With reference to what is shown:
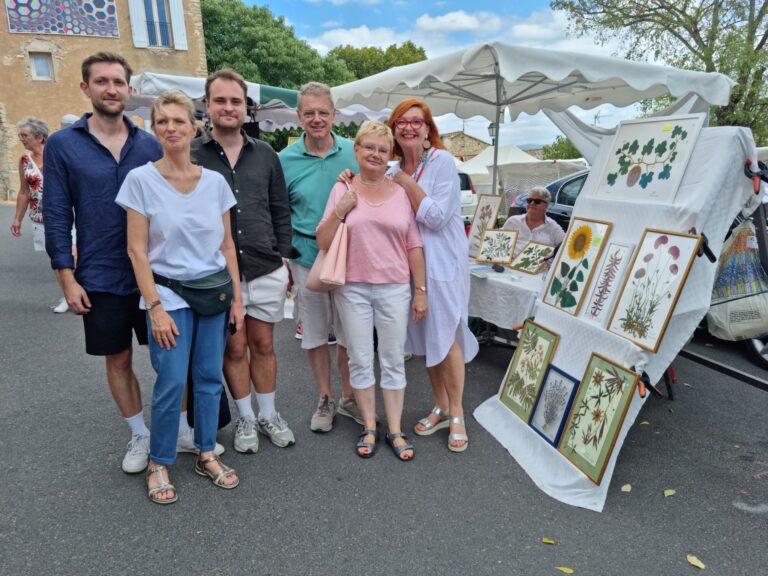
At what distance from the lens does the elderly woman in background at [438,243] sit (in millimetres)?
2518

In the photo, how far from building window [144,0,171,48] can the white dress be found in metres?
20.1

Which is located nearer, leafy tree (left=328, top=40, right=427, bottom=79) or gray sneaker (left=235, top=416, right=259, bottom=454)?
gray sneaker (left=235, top=416, right=259, bottom=454)

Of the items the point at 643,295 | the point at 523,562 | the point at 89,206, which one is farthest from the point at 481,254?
the point at 89,206

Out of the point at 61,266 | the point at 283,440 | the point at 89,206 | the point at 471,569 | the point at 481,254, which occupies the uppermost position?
the point at 89,206

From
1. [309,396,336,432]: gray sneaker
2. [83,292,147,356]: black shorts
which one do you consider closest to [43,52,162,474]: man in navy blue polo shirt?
[83,292,147,356]: black shorts

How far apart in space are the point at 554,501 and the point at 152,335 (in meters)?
1.92

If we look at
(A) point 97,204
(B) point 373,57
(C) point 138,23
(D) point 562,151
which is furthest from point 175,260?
(D) point 562,151

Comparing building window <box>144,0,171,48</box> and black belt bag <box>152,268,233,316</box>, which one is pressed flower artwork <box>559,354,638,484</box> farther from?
building window <box>144,0,171,48</box>

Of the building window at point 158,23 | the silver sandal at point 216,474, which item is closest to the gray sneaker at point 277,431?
the silver sandal at point 216,474

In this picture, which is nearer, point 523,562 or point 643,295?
point 523,562

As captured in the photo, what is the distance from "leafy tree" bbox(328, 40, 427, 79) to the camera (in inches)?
1237

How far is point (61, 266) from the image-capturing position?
209 centimetres

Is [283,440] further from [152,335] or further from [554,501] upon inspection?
[554,501]

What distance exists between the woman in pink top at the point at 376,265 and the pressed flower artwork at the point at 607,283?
864 millimetres
